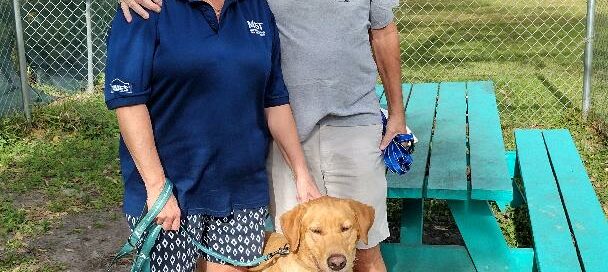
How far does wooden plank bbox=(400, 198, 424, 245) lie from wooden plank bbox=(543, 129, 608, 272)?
0.77 meters

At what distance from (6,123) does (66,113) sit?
576mm

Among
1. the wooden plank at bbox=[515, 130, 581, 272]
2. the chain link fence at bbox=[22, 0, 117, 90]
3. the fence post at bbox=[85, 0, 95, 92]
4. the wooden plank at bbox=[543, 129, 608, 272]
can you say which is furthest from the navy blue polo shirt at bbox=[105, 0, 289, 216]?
the chain link fence at bbox=[22, 0, 117, 90]

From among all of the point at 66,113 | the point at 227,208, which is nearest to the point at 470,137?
the point at 227,208

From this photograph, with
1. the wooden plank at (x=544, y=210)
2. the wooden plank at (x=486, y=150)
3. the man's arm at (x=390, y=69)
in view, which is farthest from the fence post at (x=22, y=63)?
the man's arm at (x=390, y=69)

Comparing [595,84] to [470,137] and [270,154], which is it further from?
[270,154]

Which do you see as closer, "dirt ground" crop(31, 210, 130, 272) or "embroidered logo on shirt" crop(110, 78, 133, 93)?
"embroidered logo on shirt" crop(110, 78, 133, 93)

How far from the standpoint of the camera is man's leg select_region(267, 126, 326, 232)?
3.15 meters

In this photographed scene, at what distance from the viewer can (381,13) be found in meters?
3.13

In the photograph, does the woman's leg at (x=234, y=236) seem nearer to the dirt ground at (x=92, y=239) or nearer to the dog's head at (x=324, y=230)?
the dog's head at (x=324, y=230)

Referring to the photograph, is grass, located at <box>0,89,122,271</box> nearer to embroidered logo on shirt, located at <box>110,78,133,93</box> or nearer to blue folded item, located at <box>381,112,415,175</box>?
blue folded item, located at <box>381,112,415,175</box>

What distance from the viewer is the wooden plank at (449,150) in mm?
3812

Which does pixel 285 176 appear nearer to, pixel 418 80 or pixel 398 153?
pixel 398 153

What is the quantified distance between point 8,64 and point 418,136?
4567 millimetres

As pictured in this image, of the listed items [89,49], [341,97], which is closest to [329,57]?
[341,97]
